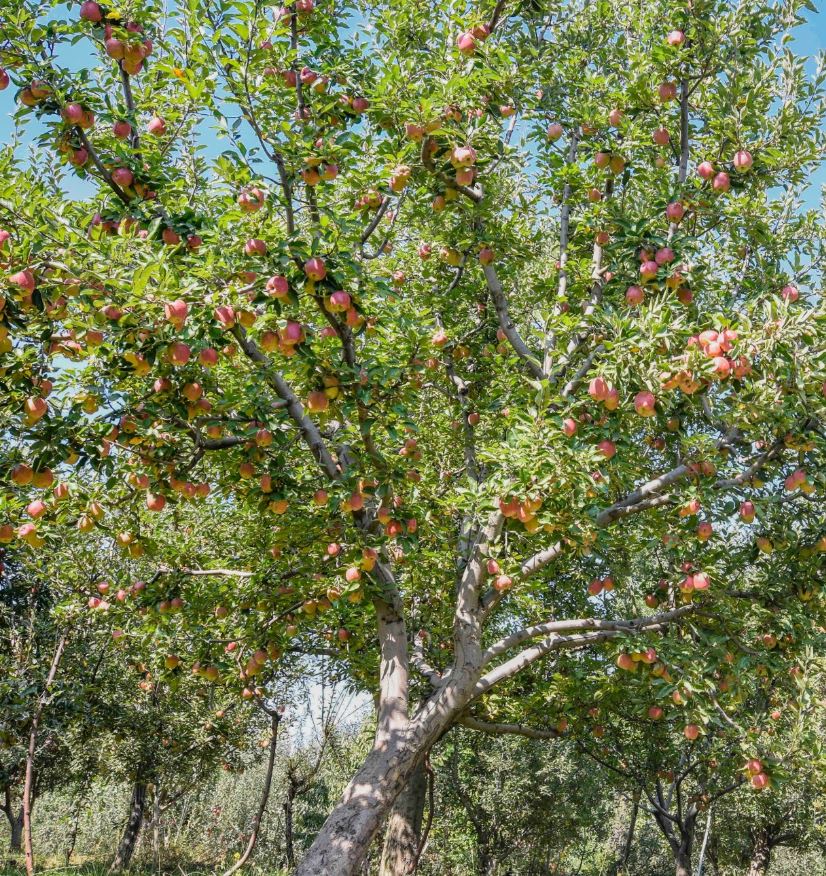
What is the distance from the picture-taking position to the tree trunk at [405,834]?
8.95 meters

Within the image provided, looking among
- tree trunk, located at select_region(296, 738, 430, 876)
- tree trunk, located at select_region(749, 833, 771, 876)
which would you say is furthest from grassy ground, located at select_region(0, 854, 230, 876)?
tree trunk, located at select_region(749, 833, 771, 876)

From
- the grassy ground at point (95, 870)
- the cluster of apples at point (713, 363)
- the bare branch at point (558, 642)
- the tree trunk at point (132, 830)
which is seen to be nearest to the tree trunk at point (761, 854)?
the grassy ground at point (95, 870)

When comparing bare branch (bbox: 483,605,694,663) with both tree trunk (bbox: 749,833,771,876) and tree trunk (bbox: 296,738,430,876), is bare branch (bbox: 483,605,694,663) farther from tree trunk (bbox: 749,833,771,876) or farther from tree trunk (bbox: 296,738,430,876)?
tree trunk (bbox: 749,833,771,876)

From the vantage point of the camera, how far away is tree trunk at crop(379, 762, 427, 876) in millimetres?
8953

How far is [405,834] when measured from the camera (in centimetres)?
928

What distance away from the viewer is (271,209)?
5.19 m

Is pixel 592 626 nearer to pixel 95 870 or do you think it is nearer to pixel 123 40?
pixel 123 40

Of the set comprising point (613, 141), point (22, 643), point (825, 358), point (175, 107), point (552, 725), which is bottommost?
point (552, 725)

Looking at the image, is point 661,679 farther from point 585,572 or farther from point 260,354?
point 260,354

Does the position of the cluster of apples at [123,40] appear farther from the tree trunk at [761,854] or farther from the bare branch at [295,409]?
the tree trunk at [761,854]

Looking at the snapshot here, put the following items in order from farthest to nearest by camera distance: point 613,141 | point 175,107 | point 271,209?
point 613,141 < point 175,107 < point 271,209

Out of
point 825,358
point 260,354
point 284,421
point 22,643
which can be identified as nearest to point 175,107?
point 260,354

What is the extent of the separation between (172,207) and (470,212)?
2922 millimetres

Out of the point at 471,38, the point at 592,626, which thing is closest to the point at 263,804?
the point at 592,626
